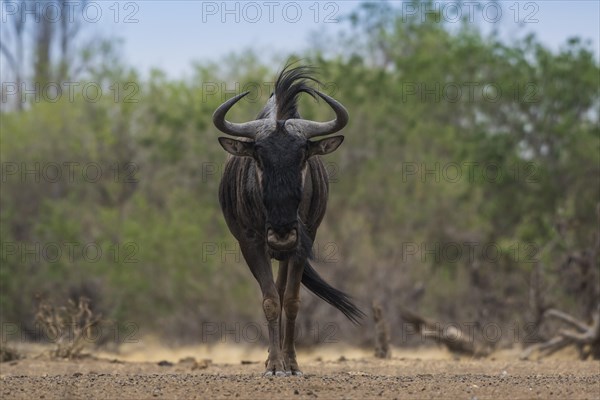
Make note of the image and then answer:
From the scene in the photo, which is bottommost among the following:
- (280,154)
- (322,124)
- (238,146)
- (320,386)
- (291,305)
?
(320,386)

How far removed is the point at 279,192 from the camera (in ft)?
31.2

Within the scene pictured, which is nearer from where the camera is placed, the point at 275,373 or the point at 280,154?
the point at 280,154

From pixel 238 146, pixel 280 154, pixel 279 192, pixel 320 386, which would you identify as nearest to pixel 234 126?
pixel 238 146

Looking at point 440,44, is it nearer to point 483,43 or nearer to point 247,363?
point 483,43

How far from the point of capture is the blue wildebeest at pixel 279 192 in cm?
955

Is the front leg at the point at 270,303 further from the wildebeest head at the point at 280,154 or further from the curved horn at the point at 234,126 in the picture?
the curved horn at the point at 234,126

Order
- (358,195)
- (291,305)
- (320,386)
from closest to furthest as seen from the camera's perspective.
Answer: (320,386), (291,305), (358,195)

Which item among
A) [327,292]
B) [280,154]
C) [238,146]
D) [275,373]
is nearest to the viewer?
[280,154]

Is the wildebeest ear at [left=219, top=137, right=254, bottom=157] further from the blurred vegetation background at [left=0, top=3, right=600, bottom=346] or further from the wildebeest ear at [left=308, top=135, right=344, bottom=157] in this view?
the blurred vegetation background at [left=0, top=3, right=600, bottom=346]

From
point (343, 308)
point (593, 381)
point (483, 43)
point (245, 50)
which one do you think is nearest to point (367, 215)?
point (483, 43)

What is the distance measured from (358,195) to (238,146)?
17.4 meters

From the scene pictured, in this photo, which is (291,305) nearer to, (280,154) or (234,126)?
(280,154)

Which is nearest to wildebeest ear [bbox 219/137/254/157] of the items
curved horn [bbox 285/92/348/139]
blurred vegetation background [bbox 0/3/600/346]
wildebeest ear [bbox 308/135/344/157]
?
curved horn [bbox 285/92/348/139]

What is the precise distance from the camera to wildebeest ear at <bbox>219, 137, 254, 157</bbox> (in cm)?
1018
